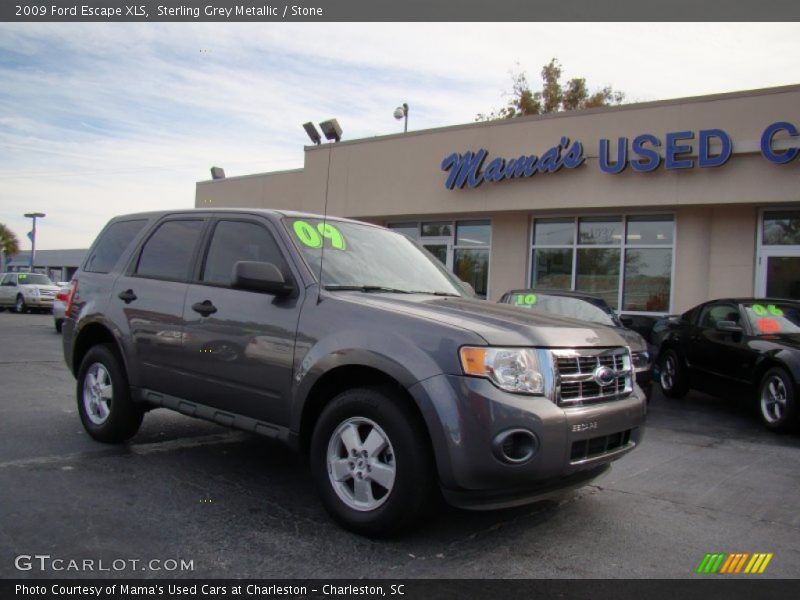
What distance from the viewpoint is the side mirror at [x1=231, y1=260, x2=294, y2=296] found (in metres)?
3.87

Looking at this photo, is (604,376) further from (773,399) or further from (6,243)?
(6,243)

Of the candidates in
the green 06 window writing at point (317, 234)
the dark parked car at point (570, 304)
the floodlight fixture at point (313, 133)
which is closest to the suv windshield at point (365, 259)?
the green 06 window writing at point (317, 234)

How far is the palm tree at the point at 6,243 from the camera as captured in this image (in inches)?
2299

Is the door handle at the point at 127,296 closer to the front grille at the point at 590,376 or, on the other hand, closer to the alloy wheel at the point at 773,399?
the front grille at the point at 590,376

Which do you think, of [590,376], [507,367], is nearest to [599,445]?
[590,376]

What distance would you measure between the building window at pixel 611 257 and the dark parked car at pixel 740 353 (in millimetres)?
3438

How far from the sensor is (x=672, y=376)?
9742 mm

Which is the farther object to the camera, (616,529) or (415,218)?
(415,218)

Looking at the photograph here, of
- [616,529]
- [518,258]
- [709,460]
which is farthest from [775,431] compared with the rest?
[518,258]

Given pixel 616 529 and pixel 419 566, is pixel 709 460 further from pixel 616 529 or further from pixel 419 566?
pixel 419 566

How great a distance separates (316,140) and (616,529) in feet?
55.8

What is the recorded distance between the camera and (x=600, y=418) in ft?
11.6
